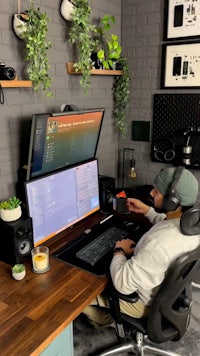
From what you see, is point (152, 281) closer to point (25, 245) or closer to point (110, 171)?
point (25, 245)

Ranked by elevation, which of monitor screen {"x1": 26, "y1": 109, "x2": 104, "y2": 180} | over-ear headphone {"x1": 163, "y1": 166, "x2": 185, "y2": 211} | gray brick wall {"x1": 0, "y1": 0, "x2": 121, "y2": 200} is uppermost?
gray brick wall {"x1": 0, "y1": 0, "x2": 121, "y2": 200}

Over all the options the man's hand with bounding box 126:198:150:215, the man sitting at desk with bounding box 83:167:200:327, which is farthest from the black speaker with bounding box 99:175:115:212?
the man sitting at desk with bounding box 83:167:200:327

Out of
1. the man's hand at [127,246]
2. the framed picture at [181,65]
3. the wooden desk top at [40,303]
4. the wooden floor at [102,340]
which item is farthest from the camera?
the framed picture at [181,65]

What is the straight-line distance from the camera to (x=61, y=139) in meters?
1.73

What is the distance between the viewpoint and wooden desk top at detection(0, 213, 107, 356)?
1066mm

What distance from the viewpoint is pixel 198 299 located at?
7.50 feet

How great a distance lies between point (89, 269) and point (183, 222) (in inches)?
21.4

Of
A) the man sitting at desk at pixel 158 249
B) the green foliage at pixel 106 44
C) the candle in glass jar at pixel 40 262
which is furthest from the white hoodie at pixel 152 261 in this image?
the green foliage at pixel 106 44

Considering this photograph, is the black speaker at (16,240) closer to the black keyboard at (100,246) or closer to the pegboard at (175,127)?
the black keyboard at (100,246)

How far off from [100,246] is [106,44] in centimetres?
155

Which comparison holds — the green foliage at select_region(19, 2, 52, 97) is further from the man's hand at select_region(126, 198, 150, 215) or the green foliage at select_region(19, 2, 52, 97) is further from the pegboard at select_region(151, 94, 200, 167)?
the pegboard at select_region(151, 94, 200, 167)

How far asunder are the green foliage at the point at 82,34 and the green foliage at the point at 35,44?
31 centimetres

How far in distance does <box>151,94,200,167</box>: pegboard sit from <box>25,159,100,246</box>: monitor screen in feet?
2.46

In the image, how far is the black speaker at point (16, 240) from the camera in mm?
1445
